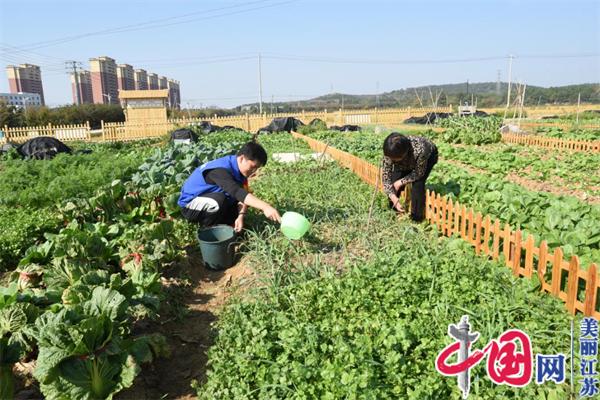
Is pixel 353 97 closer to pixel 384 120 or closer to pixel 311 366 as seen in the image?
pixel 384 120

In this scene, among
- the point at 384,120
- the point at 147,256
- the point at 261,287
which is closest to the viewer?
the point at 261,287

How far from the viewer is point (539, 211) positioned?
431 centimetres

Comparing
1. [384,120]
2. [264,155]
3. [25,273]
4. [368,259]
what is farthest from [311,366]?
[384,120]

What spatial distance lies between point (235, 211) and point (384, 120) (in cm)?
2986

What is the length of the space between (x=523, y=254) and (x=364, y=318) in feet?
6.28

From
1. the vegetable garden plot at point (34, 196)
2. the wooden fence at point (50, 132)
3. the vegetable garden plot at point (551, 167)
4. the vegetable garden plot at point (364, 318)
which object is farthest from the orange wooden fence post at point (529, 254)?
the wooden fence at point (50, 132)

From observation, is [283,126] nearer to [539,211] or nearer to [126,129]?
[126,129]

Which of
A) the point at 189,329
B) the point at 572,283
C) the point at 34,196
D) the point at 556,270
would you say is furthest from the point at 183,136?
the point at 572,283

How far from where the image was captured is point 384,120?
109 feet

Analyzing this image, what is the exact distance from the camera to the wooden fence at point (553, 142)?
1131 centimetres

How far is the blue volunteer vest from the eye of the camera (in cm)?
454

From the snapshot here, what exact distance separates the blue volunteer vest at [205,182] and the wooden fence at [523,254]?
7.62 feet

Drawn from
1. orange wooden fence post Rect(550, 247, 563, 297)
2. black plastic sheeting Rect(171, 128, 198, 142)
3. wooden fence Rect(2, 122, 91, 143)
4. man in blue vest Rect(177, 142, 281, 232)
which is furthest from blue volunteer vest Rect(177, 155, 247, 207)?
wooden fence Rect(2, 122, 91, 143)

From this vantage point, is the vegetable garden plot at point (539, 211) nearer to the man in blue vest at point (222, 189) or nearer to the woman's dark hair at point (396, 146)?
the woman's dark hair at point (396, 146)
